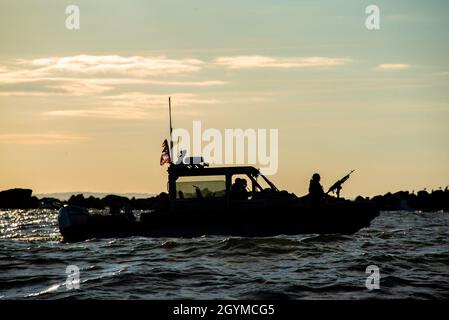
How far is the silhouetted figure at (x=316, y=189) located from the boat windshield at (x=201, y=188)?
9.80 feet

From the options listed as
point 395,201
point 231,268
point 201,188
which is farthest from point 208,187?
point 395,201

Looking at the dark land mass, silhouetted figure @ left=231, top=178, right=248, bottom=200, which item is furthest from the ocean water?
the dark land mass

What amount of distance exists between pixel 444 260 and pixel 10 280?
1005 cm

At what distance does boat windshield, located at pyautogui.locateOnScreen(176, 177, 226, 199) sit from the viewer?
2400cm

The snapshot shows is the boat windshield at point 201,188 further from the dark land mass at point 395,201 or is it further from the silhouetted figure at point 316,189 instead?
the dark land mass at point 395,201

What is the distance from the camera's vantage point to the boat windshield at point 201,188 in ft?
78.7

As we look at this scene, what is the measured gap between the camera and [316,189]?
24.6 m

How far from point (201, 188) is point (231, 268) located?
313 inches

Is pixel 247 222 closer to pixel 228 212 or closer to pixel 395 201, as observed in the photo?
pixel 228 212
